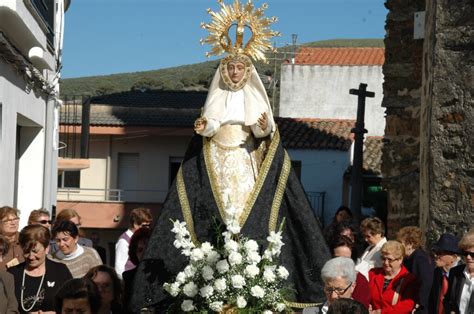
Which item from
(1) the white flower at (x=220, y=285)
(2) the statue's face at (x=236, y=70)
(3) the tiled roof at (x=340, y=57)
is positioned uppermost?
(3) the tiled roof at (x=340, y=57)

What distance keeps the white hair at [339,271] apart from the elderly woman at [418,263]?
164 centimetres

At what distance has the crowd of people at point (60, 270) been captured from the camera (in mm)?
5992

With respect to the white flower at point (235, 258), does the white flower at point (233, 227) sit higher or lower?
higher

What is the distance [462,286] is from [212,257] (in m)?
1.64

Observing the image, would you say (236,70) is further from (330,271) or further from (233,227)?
(330,271)

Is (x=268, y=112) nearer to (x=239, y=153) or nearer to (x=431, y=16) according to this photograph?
(x=239, y=153)

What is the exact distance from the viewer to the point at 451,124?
10398mm

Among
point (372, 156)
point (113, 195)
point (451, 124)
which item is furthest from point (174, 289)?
point (113, 195)

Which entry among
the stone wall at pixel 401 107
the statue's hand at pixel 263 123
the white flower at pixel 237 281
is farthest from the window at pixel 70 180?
the white flower at pixel 237 281

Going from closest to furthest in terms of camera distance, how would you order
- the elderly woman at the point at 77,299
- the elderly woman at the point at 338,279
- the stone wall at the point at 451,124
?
1. the elderly woman at the point at 77,299
2. the elderly woman at the point at 338,279
3. the stone wall at the point at 451,124

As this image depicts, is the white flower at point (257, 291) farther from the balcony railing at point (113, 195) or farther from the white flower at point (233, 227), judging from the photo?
the balcony railing at point (113, 195)

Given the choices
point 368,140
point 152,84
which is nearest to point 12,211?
point 368,140

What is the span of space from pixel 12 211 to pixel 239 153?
1.99 meters

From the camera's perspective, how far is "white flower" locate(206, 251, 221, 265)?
25.1 ft
